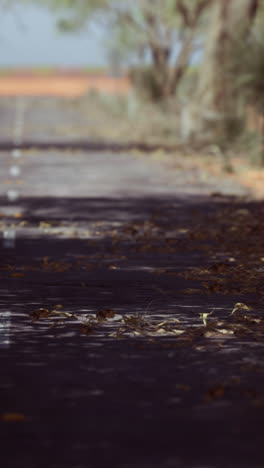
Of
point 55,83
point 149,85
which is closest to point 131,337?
point 149,85

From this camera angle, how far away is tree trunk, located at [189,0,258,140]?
1187 inches

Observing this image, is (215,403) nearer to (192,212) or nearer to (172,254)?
(172,254)

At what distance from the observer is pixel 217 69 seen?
1211 inches

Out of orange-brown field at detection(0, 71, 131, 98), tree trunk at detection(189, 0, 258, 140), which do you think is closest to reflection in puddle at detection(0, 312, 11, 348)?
tree trunk at detection(189, 0, 258, 140)

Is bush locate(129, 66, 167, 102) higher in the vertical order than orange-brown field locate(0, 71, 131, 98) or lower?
lower

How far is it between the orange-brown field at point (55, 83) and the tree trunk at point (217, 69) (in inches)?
1869

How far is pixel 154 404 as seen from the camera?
20.7 feet

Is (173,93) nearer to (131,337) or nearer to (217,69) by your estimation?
(217,69)

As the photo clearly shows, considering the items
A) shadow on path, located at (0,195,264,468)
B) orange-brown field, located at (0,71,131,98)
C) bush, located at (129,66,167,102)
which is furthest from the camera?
orange-brown field, located at (0,71,131,98)

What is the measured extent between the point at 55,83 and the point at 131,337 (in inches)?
3634

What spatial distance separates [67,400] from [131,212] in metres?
10.2

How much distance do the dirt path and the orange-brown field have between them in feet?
213

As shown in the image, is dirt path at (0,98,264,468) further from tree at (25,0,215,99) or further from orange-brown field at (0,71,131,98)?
orange-brown field at (0,71,131,98)

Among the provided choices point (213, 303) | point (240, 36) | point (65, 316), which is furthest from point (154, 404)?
point (240, 36)
